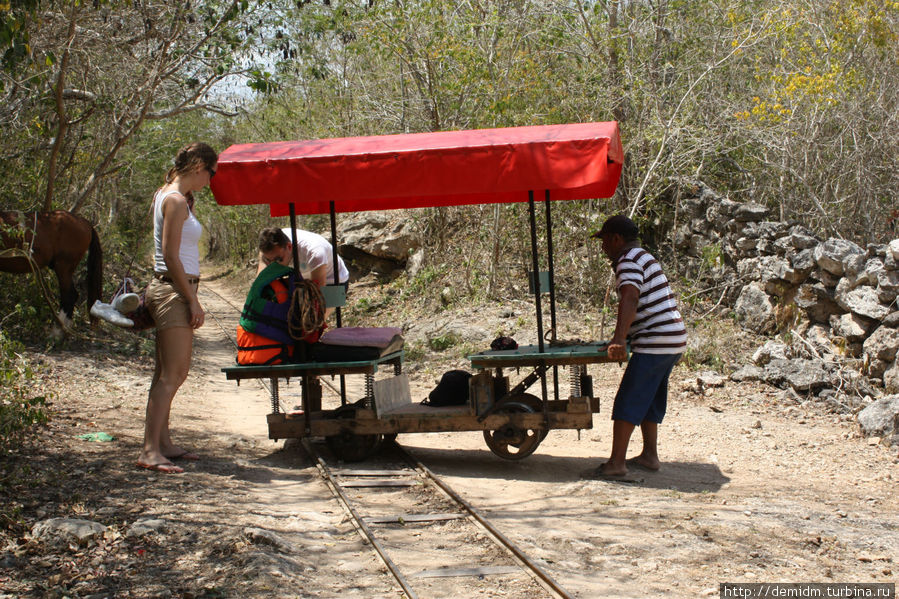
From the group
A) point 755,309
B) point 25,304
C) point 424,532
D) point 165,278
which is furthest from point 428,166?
point 25,304

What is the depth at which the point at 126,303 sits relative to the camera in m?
6.07

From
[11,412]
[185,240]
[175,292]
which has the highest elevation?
[185,240]

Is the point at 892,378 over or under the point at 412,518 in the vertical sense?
over

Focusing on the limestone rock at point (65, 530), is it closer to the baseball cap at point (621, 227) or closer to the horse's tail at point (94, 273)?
the baseball cap at point (621, 227)

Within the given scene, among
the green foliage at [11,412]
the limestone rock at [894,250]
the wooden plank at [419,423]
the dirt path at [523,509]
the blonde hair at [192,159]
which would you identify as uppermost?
the blonde hair at [192,159]

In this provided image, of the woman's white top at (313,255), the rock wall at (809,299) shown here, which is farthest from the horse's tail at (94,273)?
the rock wall at (809,299)

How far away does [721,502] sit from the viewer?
19.8 feet

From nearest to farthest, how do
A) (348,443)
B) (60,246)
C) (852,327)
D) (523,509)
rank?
(523,509)
(348,443)
(852,327)
(60,246)

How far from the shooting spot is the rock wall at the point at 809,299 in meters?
9.28

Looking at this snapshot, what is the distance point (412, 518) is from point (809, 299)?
23.0ft

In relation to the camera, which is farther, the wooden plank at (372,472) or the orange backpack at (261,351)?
the orange backpack at (261,351)

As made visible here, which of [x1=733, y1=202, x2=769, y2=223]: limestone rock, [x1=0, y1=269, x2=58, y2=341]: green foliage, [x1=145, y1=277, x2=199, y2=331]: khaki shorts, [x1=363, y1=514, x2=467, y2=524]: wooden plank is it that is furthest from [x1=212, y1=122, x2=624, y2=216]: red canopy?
[x1=733, y1=202, x2=769, y2=223]: limestone rock

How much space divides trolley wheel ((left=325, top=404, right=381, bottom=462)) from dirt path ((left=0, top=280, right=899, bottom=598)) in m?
0.36

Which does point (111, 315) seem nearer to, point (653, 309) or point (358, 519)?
point (358, 519)
